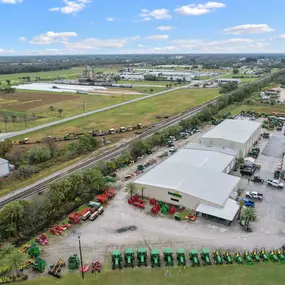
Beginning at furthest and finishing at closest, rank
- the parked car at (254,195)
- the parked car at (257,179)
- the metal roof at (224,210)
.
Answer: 1. the parked car at (257,179)
2. the parked car at (254,195)
3. the metal roof at (224,210)

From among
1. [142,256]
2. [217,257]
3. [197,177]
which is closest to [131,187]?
[197,177]

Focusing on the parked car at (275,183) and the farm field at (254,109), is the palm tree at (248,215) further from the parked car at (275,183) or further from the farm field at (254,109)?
the farm field at (254,109)

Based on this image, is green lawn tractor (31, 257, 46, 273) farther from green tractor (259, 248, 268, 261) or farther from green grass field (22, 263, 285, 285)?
green tractor (259, 248, 268, 261)

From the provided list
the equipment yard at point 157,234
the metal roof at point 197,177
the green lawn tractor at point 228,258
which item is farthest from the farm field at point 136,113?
the green lawn tractor at point 228,258

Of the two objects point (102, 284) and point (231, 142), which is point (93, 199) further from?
point (231, 142)

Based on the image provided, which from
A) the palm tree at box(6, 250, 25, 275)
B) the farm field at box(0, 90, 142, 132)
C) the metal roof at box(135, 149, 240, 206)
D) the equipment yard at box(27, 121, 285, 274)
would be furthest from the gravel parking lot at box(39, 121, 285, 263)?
the farm field at box(0, 90, 142, 132)

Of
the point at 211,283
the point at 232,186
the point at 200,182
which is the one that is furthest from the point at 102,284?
the point at 232,186
